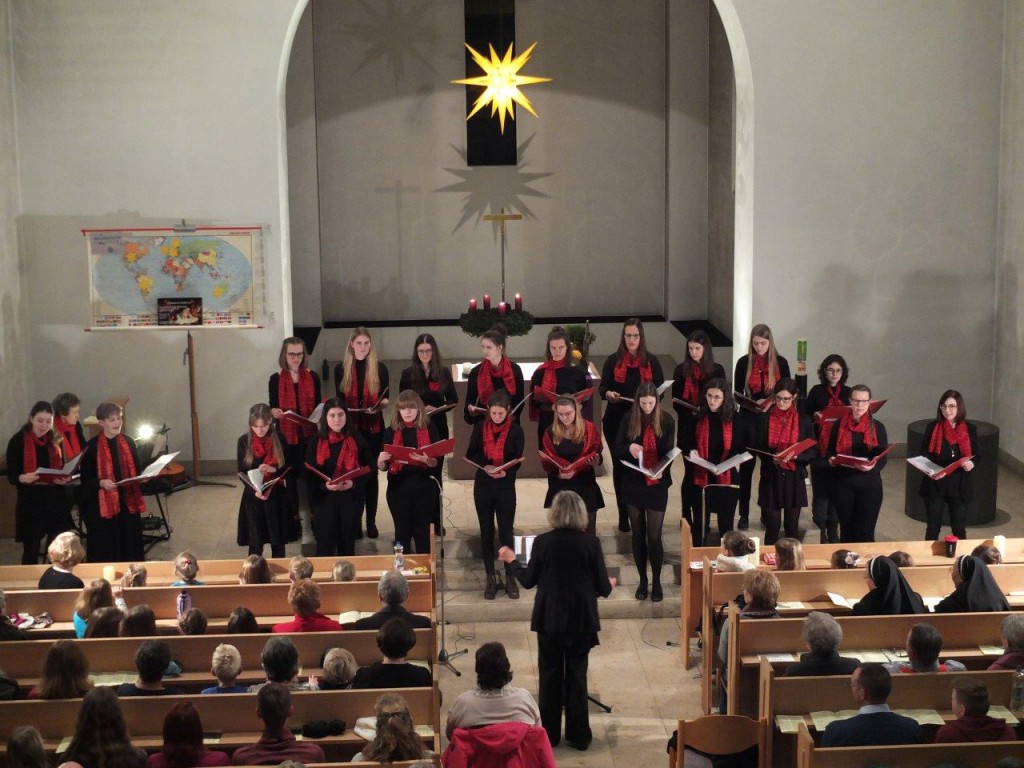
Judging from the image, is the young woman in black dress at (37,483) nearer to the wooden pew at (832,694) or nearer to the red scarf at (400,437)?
the red scarf at (400,437)

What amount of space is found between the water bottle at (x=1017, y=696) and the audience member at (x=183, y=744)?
11.7 ft

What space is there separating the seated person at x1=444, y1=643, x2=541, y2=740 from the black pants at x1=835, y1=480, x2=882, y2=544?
13.6 feet

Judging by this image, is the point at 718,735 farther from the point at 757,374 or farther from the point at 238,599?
the point at 757,374

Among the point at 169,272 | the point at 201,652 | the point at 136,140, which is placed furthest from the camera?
the point at 169,272

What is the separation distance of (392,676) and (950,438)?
4784 millimetres

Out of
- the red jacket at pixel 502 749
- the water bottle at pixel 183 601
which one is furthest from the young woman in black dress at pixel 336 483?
the red jacket at pixel 502 749

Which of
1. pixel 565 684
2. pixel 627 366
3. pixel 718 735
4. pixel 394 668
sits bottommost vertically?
pixel 565 684

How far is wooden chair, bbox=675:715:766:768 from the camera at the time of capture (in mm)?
5891

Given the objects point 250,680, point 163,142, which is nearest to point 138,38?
point 163,142

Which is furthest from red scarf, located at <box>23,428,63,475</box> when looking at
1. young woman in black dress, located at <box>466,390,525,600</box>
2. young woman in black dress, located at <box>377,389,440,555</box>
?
young woman in black dress, located at <box>466,390,525,600</box>

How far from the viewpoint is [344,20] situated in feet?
51.4

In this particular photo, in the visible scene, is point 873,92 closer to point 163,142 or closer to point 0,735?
point 163,142

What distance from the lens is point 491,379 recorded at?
32.9 feet

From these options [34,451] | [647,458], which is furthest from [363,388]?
[34,451]
